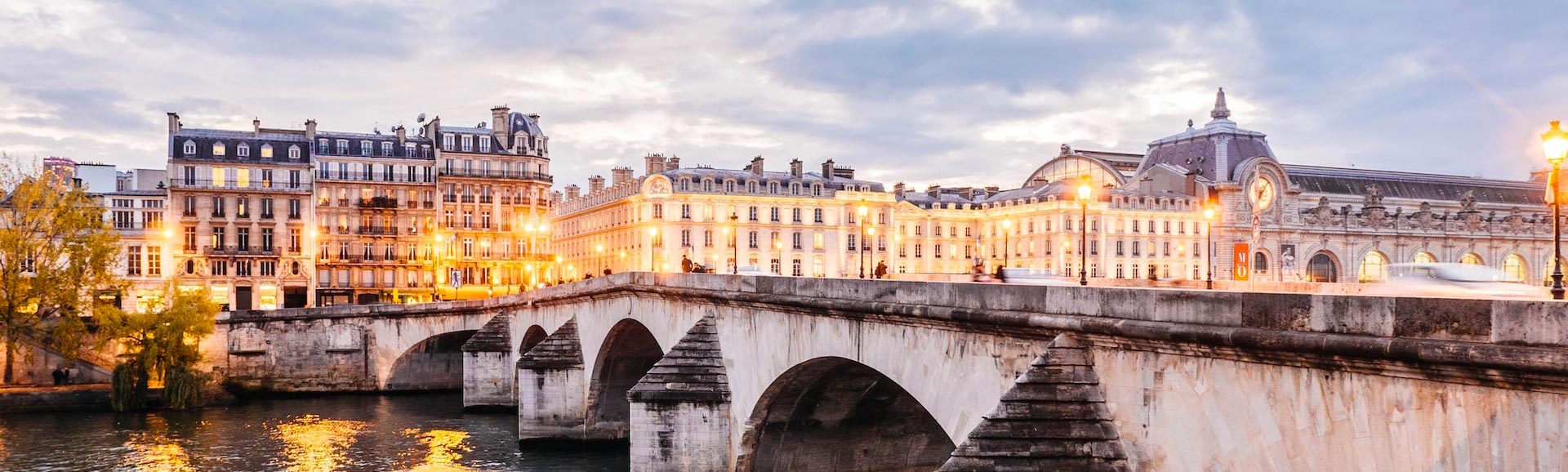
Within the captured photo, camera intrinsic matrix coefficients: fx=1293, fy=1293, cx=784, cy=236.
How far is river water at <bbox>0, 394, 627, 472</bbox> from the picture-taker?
35750 mm

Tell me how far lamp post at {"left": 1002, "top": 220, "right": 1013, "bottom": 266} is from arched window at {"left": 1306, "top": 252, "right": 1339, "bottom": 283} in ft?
70.2

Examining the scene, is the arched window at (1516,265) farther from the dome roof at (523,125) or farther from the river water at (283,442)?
the river water at (283,442)

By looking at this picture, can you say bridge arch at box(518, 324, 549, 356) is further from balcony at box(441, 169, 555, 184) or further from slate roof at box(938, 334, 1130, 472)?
slate roof at box(938, 334, 1130, 472)

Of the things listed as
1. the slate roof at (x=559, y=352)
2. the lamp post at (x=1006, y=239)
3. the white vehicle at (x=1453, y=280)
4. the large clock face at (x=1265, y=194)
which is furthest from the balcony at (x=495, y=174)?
the white vehicle at (x=1453, y=280)

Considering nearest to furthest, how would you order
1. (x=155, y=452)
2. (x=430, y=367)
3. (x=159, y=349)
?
1. (x=155, y=452)
2. (x=159, y=349)
3. (x=430, y=367)

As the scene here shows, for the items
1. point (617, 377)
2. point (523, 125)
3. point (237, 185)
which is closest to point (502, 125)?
point (523, 125)

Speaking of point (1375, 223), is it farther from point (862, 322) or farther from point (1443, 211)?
point (862, 322)

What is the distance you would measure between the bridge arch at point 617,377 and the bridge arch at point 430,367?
19.4 m

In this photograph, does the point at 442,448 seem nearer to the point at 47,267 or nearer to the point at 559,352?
the point at 559,352

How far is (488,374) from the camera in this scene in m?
49.0

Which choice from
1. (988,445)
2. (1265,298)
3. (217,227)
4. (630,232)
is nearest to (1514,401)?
(1265,298)

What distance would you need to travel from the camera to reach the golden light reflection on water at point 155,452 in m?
35.1

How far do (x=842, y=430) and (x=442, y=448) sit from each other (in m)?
16.7

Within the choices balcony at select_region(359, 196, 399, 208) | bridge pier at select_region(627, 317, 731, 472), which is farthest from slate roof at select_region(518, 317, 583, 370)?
balcony at select_region(359, 196, 399, 208)
